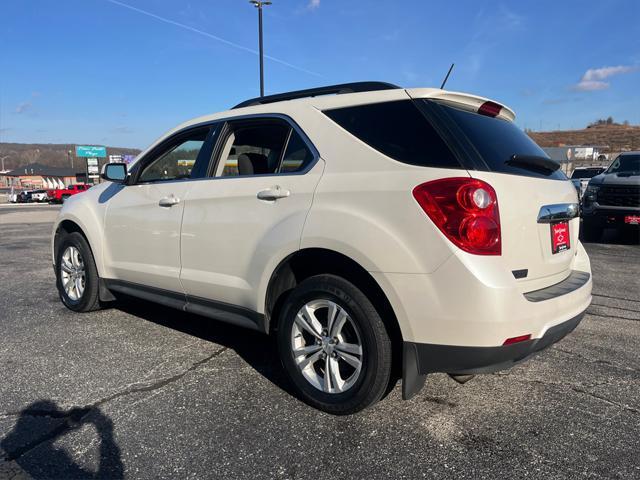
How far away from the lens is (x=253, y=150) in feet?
11.8

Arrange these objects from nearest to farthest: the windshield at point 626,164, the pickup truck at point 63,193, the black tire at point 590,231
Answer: the windshield at point 626,164 → the black tire at point 590,231 → the pickup truck at point 63,193

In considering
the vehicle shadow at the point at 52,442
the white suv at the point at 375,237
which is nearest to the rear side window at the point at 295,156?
the white suv at the point at 375,237

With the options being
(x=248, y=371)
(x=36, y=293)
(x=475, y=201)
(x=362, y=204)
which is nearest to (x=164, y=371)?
(x=248, y=371)

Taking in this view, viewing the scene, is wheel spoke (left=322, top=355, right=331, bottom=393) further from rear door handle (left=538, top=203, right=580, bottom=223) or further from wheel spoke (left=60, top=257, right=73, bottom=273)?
wheel spoke (left=60, top=257, right=73, bottom=273)

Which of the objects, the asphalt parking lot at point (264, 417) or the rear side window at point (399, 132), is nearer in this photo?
the asphalt parking lot at point (264, 417)

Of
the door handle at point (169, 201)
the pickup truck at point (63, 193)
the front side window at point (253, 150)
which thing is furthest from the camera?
the pickup truck at point (63, 193)

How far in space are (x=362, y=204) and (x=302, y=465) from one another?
1.33 metres

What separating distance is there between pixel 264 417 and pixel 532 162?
2.12 metres

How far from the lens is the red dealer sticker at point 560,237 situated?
9.09 ft

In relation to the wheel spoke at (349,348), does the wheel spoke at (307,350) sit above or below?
below

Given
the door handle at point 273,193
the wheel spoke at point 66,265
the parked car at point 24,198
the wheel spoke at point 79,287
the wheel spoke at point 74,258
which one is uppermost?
the door handle at point 273,193

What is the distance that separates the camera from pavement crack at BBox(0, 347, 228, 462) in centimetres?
247

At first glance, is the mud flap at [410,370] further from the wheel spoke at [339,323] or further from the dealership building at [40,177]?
the dealership building at [40,177]

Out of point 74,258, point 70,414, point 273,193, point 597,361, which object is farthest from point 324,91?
point 74,258
